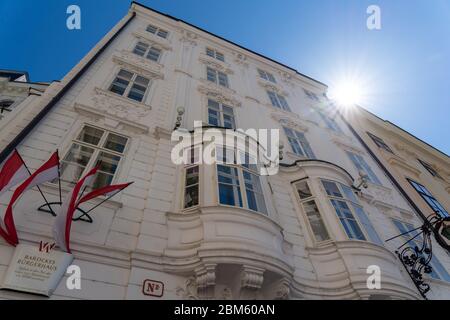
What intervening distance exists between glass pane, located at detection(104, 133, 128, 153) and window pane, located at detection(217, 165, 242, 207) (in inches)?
118

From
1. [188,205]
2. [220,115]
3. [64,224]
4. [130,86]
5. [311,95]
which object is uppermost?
[311,95]

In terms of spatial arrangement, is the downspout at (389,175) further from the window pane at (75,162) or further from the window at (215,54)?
the window pane at (75,162)

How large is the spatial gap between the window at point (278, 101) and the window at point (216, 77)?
3108mm

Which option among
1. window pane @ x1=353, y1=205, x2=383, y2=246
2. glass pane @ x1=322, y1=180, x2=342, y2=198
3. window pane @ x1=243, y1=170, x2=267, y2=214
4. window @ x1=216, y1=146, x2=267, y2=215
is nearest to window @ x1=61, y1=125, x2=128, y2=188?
window @ x1=216, y1=146, x2=267, y2=215

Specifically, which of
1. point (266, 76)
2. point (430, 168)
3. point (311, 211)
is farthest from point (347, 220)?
point (430, 168)

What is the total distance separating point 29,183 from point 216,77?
1199cm

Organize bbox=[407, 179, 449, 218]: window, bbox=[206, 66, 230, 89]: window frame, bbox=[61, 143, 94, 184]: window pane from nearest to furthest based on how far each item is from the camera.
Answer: bbox=[61, 143, 94, 184]: window pane < bbox=[206, 66, 230, 89]: window frame < bbox=[407, 179, 449, 218]: window

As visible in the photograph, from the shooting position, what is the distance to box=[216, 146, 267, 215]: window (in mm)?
7227

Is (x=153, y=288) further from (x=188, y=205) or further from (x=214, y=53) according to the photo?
(x=214, y=53)

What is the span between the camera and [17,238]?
498 centimetres

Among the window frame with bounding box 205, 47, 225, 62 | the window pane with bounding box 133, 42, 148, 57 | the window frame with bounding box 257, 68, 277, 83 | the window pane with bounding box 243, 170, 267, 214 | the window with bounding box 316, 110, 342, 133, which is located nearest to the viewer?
the window pane with bounding box 243, 170, 267, 214

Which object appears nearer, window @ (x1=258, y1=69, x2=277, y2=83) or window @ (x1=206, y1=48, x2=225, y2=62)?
window @ (x1=206, y1=48, x2=225, y2=62)

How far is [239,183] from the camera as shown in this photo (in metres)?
7.68

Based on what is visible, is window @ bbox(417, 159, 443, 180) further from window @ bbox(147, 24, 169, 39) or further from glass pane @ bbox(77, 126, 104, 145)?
glass pane @ bbox(77, 126, 104, 145)
